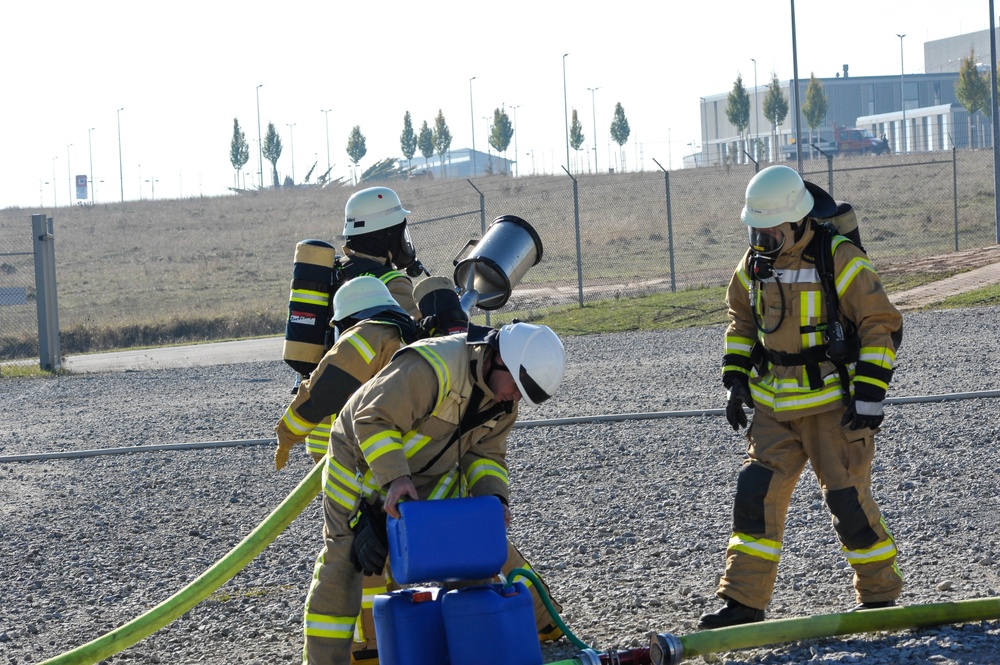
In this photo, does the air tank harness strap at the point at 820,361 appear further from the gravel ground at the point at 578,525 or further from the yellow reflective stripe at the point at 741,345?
the gravel ground at the point at 578,525

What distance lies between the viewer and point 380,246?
16.5 ft

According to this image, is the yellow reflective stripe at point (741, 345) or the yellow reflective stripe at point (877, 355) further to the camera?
the yellow reflective stripe at point (741, 345)

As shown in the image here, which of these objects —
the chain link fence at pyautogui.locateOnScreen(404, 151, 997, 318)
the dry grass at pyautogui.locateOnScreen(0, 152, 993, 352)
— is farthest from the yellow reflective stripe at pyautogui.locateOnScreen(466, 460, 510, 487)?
the chain link fence at pyautogui.locateOnScreen(404, 151, 997, 318)

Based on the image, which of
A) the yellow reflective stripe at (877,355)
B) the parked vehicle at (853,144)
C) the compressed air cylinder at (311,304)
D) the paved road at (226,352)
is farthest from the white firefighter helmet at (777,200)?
the parked vehicle at (853,144)

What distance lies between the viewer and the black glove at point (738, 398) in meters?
4.57

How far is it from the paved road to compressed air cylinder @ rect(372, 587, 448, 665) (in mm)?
12505

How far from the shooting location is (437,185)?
157 feet

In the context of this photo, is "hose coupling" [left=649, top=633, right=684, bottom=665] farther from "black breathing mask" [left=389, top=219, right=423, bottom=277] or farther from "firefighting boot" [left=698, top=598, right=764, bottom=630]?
"black breathing mask" [left=389, top=219, right=423, bottom=277]

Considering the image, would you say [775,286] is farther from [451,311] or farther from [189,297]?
[189,297]

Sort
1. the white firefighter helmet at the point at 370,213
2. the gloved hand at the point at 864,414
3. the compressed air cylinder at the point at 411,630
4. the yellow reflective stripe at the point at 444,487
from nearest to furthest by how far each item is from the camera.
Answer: the compressed air cylinder at the point at 411,630
the yellow reflective stripe at the point at 444,487
the gloved hand at the point at 864,414
the white firefighter helmet at the point at 370,213

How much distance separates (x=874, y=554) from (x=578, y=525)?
202 centimetres

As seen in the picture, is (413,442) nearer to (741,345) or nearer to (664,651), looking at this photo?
(664,651)

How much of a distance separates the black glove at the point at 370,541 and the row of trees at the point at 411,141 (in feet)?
187

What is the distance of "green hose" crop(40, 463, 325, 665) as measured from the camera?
4.20 m
